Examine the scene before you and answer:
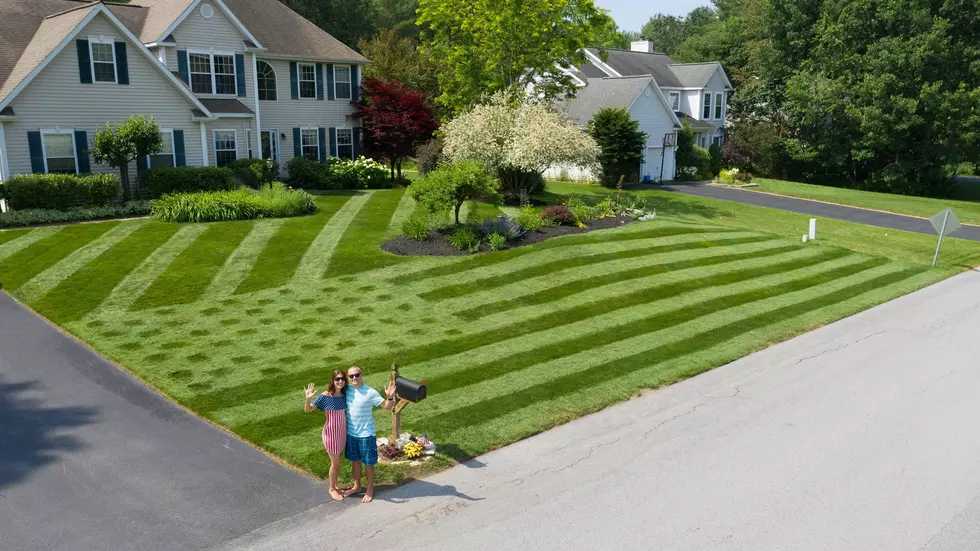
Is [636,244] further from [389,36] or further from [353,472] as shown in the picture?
[389,36]

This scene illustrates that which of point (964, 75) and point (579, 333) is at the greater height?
point (964, 75)

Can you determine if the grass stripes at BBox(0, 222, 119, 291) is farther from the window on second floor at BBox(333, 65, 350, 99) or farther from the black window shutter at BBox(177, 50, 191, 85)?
the window on second floor at BBox(333, 65, 350, 99)

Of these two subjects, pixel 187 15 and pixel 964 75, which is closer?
pixel 187 15

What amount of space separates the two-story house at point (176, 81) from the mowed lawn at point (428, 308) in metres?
4.85

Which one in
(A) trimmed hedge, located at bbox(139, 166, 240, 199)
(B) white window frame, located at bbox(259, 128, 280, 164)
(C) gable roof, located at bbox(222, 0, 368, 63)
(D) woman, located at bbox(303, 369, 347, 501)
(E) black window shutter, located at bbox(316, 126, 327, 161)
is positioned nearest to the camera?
(D) woman, located at bbox(303, 369, 347, 501)

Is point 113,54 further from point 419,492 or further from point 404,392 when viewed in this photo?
point 419,492

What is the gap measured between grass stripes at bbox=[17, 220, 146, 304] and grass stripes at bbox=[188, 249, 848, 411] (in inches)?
288

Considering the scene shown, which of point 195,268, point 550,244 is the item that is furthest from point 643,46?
point 195,268

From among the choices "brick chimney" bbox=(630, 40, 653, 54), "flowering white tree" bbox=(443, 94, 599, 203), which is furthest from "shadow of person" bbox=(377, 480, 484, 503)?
"brick chimney" bbox=(630, 40, 653, 54)

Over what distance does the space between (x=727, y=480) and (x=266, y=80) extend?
28.9 metres

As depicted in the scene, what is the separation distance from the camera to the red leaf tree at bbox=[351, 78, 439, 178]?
105 feet

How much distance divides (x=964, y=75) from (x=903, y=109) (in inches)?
190

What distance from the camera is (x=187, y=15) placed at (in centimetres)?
2795

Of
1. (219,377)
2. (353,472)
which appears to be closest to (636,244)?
(219,377)
